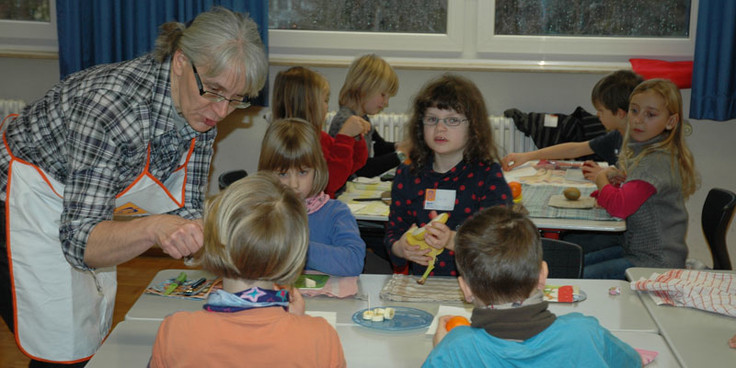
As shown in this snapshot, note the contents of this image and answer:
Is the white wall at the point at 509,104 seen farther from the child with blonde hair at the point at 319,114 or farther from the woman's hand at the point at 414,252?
the woman's hand at the point at 414,252

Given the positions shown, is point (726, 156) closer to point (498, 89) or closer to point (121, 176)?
point (498, 89)

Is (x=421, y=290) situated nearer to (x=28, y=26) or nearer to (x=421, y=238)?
(x=421, y=238)

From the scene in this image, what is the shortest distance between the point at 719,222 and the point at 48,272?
2.64 meters

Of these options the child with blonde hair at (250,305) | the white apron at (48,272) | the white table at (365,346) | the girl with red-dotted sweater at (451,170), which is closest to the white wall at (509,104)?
the girl with red-dotted sweater at (451,170)

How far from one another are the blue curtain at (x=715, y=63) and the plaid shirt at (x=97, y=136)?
12.0 ft

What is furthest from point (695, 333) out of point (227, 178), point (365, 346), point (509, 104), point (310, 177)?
point (509, 104)

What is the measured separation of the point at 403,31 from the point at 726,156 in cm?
237

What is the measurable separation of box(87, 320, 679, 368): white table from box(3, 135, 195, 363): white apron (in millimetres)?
180

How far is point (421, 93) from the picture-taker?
277 cm

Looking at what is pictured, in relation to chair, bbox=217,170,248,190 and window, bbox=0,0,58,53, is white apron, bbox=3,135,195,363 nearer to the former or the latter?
chair, bbox=217,170,248,190

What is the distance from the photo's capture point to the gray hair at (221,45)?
6.18ft

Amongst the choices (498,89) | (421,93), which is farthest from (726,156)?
(421,93)

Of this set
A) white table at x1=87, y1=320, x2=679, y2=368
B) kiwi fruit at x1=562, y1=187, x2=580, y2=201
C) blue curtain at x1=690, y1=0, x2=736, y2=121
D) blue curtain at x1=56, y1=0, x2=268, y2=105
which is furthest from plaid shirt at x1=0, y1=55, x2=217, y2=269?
blue curtain at x1=690, y1=0, x2=736, y2=121

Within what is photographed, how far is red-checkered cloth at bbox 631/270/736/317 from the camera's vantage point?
6.85ft
